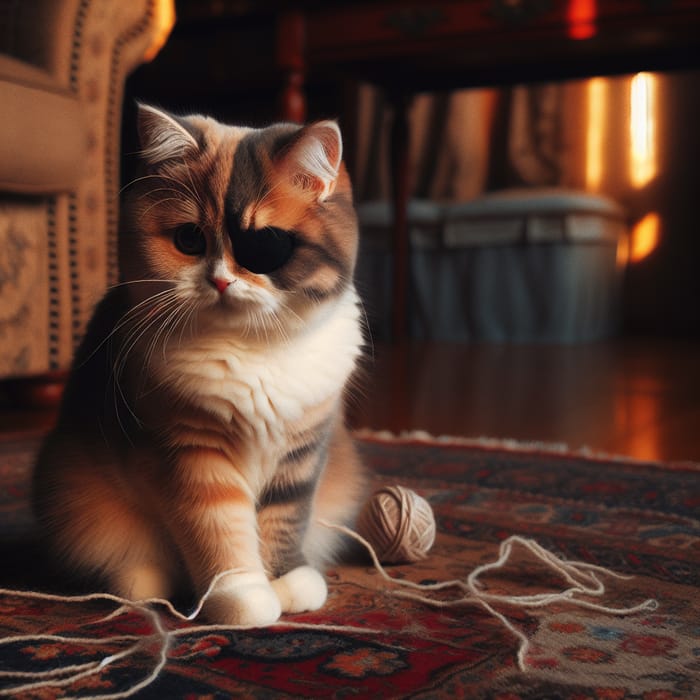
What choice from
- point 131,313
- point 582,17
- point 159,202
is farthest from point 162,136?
point 582,17

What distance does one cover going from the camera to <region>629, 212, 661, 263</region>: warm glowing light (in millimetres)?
3936

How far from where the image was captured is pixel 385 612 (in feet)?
2.76

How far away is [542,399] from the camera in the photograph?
219cm

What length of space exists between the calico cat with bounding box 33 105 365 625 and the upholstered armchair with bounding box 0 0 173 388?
866 millimetres

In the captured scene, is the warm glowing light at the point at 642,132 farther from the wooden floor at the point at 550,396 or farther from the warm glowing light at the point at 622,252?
the wooden floor at the point at 550,396

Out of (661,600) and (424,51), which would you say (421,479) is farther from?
(424,51)

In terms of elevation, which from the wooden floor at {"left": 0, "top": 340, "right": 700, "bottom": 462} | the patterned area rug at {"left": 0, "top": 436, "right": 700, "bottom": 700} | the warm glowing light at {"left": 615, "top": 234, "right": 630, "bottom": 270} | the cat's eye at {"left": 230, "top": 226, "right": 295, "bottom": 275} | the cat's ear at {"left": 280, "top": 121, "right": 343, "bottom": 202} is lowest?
the patterned area rug at {"left": 0, "top": 436, "right": 700, "bottom": 700}

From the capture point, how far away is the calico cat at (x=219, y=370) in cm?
77

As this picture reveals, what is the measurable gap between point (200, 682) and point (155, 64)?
4066mm

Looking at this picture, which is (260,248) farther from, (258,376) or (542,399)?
(542,399)

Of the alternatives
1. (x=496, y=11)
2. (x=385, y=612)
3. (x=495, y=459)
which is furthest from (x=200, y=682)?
(x=496, y=11)

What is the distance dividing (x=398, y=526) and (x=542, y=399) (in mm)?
1287

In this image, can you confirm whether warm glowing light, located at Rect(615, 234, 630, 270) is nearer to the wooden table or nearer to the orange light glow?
the wooden table

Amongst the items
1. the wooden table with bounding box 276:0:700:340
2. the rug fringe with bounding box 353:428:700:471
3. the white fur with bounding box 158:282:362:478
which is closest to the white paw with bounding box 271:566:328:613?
the white fur with bounding box 158:282:362:478
